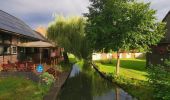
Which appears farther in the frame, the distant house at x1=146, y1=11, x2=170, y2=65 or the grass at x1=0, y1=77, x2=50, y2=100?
the distant house at x1=146, y1=11, x2=170, y2=65

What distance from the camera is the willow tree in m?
35.9

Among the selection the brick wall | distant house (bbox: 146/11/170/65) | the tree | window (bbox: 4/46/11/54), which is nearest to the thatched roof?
window (bbox: 4/46/11/54)

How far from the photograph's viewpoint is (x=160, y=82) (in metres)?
12.9

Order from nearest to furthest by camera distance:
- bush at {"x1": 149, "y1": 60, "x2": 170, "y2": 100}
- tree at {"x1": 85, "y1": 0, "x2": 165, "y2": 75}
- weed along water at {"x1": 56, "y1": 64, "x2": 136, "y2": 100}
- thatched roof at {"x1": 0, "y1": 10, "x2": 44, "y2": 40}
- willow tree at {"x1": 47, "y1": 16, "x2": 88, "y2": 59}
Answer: bush at {"x1": 149, "y1": 60, "x2": 170, "y2": 100} < weed along water at {"x1": 56, "y1": 64, "x2": 136, "y2": 100} < tree at {"x1": 85, "y1": 0, "x2": 165, "y2": 75} < thatched roof at {"x1": 0, "y1": 10, "x2": 44, "y2": 40} < willow tree at {"x1": 47, "y1": 16, "x2": 88, "y2": 59}

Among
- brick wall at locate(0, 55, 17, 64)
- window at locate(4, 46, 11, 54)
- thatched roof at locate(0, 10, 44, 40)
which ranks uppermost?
thatched roof at locate(0, 10, 44, 40)

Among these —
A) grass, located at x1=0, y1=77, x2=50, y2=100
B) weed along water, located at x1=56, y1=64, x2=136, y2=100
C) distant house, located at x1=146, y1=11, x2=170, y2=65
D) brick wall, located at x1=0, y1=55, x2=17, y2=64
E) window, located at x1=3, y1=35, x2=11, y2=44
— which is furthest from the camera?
distant house, located at x1=146, y1=11, x2=170, y2=65

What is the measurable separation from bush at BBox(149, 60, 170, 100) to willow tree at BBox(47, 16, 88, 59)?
72.5ft

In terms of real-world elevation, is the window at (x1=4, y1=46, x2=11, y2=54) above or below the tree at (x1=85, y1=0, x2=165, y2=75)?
below

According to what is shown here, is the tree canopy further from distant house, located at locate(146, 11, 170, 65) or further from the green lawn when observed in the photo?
distant house, located at locate(146, 11, 170, 65)

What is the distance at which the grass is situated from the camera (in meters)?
13.4

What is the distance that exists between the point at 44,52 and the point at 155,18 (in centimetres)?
2283

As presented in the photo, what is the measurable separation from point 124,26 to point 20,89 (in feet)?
32.9

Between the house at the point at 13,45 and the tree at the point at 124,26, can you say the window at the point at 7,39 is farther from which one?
the tree at the point at 124,26

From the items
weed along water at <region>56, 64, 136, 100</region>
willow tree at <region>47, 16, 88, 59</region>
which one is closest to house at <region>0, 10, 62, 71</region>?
willow tree at <region>47, 16, 88, 59</region>
